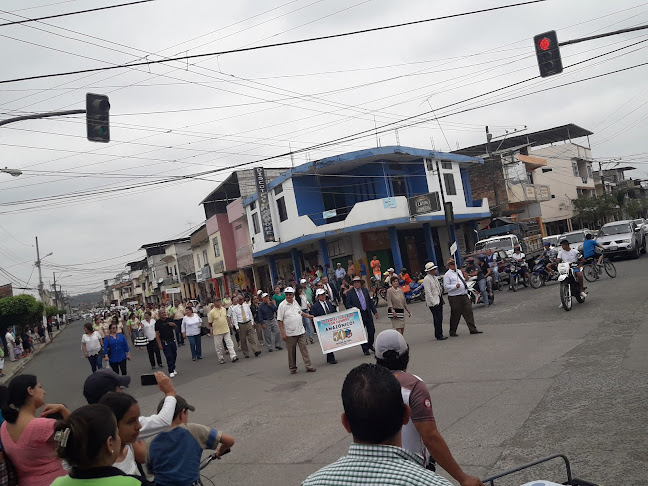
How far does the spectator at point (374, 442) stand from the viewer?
2068mm

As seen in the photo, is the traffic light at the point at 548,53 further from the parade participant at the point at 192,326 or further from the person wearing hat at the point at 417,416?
the person wearing hat at the point at 417,416

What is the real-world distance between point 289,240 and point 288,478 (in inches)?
1097

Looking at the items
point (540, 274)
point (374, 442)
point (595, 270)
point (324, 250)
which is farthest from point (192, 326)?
point (324, 250)

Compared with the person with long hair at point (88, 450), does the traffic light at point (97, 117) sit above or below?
above

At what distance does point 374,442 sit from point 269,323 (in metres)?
15.1

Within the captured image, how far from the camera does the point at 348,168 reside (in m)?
34.3

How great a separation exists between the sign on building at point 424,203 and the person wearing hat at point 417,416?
2798 cm

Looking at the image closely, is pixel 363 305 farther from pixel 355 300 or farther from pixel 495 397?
pixel 495 397

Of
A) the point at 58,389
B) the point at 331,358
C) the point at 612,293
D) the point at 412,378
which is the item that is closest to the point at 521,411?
the point at 412,378

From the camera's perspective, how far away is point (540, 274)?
21453mm

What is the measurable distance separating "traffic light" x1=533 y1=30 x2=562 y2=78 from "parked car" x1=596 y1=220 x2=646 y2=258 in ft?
48.4

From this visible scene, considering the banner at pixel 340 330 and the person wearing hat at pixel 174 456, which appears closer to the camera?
the person wearing hat at pixel 174 456

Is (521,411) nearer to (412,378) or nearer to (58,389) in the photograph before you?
(412,378)

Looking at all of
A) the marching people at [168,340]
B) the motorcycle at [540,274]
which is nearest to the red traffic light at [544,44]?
the motorcycle at [540,274]
